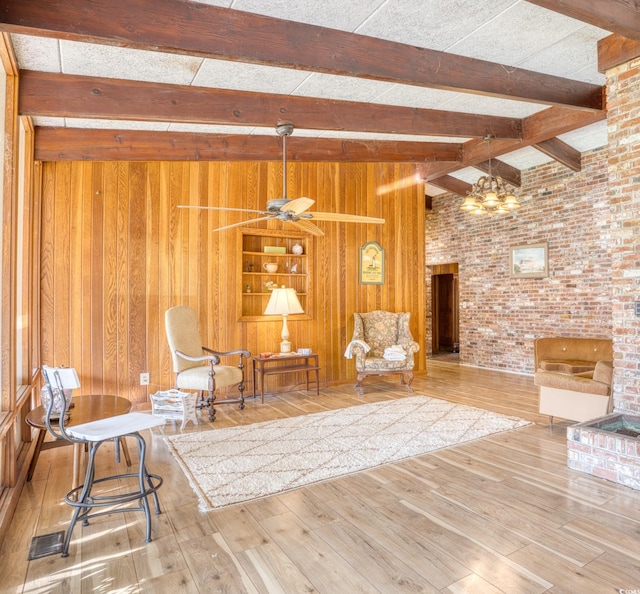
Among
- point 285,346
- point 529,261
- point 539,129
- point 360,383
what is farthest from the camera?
point 529,261

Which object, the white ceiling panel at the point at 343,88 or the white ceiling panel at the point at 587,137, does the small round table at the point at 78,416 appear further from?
the white ceiling panel at the point at 587,137

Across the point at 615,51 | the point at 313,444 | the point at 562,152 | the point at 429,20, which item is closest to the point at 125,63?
the point at 429,20

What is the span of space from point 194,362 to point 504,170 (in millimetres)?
5683

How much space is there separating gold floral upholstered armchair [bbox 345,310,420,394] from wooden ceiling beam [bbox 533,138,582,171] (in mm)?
2889

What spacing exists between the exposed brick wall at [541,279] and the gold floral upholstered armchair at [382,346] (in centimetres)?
229

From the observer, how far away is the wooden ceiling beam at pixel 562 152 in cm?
563

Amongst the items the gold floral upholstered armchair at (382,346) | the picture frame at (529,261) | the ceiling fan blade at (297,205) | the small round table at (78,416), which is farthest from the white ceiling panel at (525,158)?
the small round table at (78,416)

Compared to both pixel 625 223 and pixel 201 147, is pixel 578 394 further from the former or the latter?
pixel 201 147

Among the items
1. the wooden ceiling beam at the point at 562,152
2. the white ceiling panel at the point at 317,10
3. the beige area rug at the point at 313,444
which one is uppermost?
the wooden ceiling beam at the point at 562,152

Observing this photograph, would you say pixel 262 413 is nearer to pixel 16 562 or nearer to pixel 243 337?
pixel 243 337

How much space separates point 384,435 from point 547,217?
192 inches

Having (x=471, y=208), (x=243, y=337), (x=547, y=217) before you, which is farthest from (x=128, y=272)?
(x=547, y=217)

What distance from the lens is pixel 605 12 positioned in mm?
2330

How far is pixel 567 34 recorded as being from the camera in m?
2.98
